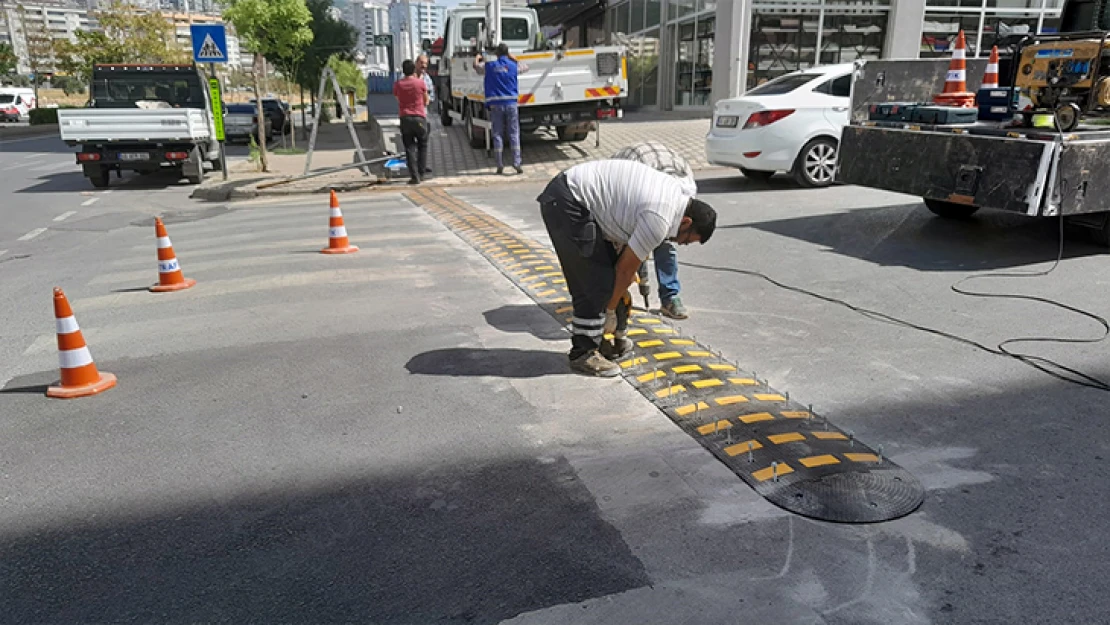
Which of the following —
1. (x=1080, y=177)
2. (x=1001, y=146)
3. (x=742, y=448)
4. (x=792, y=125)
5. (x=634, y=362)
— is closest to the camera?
(x=742, y=448)

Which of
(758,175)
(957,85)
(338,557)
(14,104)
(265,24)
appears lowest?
(338,557)

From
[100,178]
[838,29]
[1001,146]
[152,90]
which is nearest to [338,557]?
[1001,146]

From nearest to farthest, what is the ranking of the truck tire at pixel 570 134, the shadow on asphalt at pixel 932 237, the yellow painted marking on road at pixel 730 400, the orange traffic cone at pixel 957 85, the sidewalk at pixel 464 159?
1. the yellow painted marking on road at pixel 730 400
2. the shadow on asphalt at pixel 932 237
3. the orange traffic cone at pixel 957 85
4. the sidewalk at pixel 464 159
5. the truck tire at pixel 570 134

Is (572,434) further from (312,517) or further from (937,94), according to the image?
(937,94)

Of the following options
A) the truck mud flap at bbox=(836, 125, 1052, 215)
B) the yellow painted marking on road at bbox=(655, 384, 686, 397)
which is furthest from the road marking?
the truck mud flap at bbox=(836, 125, 1052, 215)

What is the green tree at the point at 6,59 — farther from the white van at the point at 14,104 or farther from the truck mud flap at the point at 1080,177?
the truck mud flap at the point at 1080,177

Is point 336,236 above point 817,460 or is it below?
above

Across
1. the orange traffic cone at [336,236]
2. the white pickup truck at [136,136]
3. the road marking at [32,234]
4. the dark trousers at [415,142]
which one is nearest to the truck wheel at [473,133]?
the dark trousers at [415,142]

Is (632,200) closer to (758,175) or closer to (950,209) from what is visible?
(950,209)

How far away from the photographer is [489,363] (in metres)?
5.07

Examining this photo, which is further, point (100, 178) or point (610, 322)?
point (100, 178)

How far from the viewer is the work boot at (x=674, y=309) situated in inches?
235

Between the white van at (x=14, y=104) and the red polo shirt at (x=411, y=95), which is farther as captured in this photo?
the white van at (x=14, y=104)

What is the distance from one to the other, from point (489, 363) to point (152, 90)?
50.2ft
